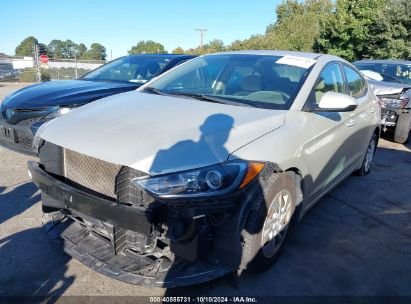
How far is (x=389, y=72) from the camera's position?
873 centimetres

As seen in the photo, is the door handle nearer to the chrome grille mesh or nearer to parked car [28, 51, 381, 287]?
parked car [28, 51, 381, 287]

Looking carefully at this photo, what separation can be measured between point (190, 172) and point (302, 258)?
58.4 inches

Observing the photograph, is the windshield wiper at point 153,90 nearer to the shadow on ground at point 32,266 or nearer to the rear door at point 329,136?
the rear door at point 329,136

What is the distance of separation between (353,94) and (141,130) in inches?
111

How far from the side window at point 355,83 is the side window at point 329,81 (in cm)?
26

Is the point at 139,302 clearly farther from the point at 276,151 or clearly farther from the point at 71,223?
the point at 276,151

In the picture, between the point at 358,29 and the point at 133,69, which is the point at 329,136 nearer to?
the point at 133,69

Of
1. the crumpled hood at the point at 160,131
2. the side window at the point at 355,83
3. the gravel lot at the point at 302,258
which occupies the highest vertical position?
the side window at the point at 355,83

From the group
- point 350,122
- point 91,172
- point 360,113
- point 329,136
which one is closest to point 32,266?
point 91,172

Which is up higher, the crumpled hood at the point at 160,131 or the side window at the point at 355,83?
the side window at the point at 355,83

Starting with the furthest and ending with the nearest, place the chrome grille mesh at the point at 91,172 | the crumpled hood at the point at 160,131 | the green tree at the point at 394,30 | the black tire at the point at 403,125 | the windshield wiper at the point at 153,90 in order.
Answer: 1. the green tree at the point at 394,30
2. the black tire at the point at 403,125
3. the windshield wiper at the point at 153,90
4. the chrome grille mesh at the point at 91,172
5. the crumpled hood at the point at 160,131

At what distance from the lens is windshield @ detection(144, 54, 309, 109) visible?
3.29 metres

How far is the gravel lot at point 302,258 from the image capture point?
8.97ft

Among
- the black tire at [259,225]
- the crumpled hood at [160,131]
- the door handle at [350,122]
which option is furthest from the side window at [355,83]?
the black tire at [259,225]
